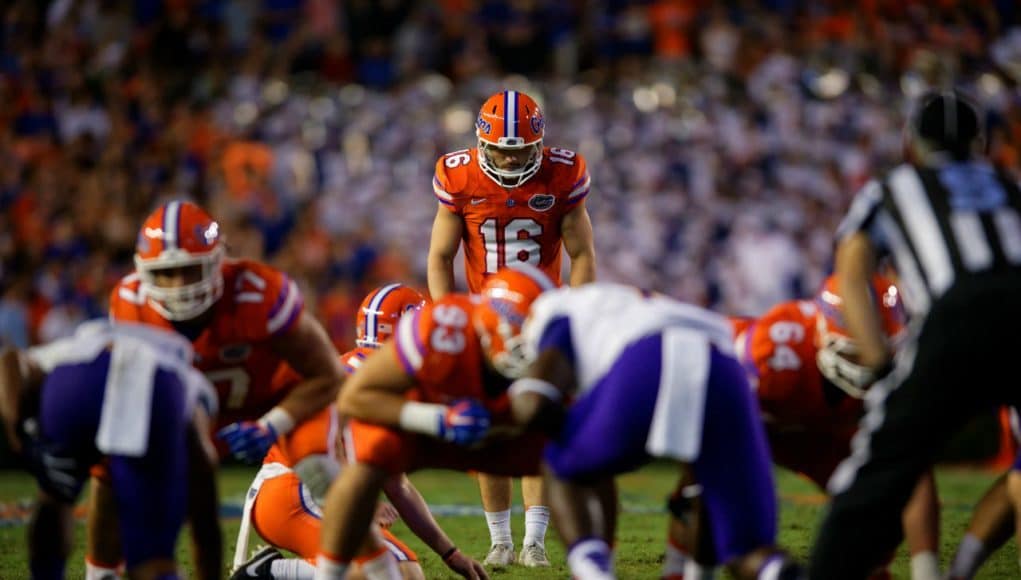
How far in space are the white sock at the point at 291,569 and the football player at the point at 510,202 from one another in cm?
194

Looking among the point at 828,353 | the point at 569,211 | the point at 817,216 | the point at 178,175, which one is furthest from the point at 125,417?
the point at 817,216

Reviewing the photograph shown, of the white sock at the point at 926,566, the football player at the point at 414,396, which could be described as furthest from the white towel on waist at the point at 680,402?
the white sock at the point at 926,566

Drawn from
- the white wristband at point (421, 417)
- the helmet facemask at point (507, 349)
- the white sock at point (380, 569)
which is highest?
the helmet facemask at point (507, 349)

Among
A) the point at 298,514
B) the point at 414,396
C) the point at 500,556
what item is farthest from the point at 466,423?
the point at 500,556

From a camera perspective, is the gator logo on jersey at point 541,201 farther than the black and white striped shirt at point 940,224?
Yes

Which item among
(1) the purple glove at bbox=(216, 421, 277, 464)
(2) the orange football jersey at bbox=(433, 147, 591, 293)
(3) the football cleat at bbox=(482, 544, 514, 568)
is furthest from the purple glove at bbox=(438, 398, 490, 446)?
(2) the orange football jersey at bbox=(433, 147, 591, 293)

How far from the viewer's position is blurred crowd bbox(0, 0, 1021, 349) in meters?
13.3

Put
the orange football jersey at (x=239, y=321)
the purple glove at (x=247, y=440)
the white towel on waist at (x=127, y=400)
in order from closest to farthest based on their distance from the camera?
the white towel on waist at (x=127, y=400) → the purple glove at (x=247, y=440) → the orange football jersey at (x=239, y=321)

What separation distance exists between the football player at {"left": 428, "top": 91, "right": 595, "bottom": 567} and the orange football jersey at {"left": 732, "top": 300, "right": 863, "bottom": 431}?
1927 mm

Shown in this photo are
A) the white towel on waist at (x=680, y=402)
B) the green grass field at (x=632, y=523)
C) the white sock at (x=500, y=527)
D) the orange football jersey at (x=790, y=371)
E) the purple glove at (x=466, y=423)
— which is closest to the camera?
the white towel on waist at (x=680, y=402)

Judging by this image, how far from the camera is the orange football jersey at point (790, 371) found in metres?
5.23

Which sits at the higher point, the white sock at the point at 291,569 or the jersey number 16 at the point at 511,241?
the jersey number 16 at the point at 511,241

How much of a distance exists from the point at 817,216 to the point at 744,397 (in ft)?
33.9

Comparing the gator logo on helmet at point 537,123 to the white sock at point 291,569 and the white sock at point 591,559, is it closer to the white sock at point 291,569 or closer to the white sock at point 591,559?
the white sock at point 291,569
